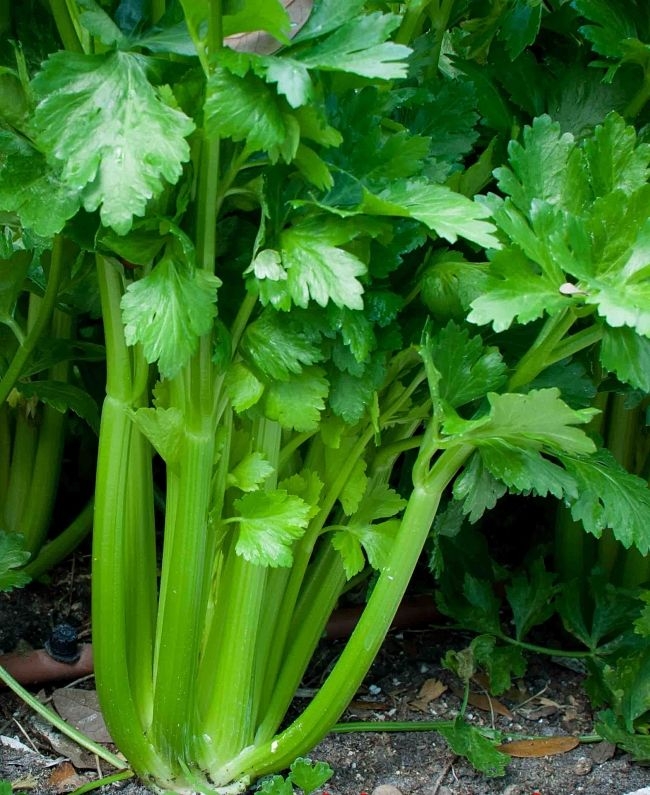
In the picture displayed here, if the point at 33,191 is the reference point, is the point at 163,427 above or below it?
below

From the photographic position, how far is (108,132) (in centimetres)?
81

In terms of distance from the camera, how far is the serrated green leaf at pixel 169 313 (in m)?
0.87

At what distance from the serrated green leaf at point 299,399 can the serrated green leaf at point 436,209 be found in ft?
0.62

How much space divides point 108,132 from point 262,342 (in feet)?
0.82

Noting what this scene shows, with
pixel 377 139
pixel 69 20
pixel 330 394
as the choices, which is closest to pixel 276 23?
pixel 377 139

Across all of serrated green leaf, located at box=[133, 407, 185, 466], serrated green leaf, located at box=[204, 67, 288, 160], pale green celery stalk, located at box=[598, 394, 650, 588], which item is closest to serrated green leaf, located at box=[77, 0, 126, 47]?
serrated green leaf, located at box=[204, 67, 288, 160]

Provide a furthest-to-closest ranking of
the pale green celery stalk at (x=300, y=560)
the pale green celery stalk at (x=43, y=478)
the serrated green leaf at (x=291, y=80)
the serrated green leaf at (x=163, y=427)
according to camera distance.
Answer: the pale green celery stalk at (x=43, y=478) < the pale green celery stalk at (x=300, y=560) < the serrated green leaf at (x=163, y=427) < the serrated green leaf at (x=291, y=80)

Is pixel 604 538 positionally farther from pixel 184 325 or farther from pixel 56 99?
pixel 56 99

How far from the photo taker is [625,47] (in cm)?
100

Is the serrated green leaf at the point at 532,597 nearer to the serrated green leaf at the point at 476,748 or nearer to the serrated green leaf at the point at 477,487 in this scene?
the serrated green leaf at the point at 476,748

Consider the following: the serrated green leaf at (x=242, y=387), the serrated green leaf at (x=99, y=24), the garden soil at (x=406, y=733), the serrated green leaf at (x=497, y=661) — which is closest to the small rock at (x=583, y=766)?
the garden soil at (x=406, y=733)

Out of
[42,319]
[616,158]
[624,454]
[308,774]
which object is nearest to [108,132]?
[42,319]

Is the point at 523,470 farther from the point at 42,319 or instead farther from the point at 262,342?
the point at 42,319

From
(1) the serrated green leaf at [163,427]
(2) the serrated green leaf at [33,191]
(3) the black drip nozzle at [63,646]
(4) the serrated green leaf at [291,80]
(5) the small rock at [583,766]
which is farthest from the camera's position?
(3) the black drip nozzle at [63,646]
